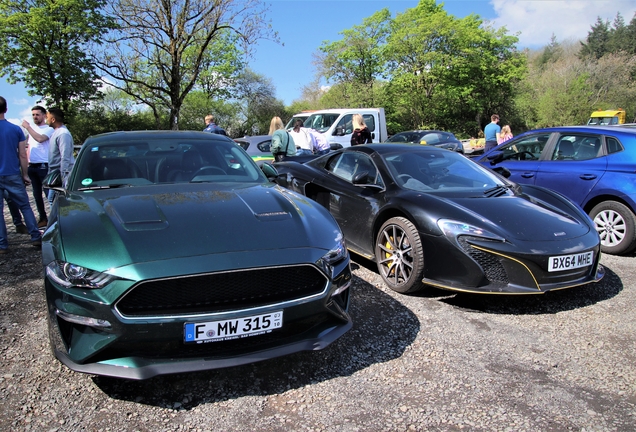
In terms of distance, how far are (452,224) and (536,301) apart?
1.13 m

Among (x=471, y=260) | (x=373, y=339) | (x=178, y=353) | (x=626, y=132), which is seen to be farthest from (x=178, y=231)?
(x=626, y=132)

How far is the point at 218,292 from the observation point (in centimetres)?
224

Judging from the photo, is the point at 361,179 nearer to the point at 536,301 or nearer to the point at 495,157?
the point at 536,301

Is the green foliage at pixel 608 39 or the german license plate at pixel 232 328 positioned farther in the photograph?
the green foliage at pixel 608 39

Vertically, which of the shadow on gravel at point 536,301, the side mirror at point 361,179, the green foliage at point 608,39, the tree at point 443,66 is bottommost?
the shadow on gravel at point 536,301

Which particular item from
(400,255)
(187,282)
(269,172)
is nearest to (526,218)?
(400,255)

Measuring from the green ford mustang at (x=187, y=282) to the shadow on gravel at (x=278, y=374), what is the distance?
1.16 ft

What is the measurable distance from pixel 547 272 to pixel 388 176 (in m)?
1.72

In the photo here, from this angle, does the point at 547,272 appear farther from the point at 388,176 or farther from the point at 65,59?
the point at 65,59

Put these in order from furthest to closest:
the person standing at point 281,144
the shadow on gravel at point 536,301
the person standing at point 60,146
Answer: the person standing at point 281,144
the person standing at point 60,146
the shadow on gravel at point 536,301

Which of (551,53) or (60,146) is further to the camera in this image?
(551,53)

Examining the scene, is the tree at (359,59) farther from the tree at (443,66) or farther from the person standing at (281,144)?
the person standing at (281,144)

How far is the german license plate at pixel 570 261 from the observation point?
3.54m

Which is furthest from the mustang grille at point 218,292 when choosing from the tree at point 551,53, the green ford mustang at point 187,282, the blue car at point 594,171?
the tree at point 551,53
